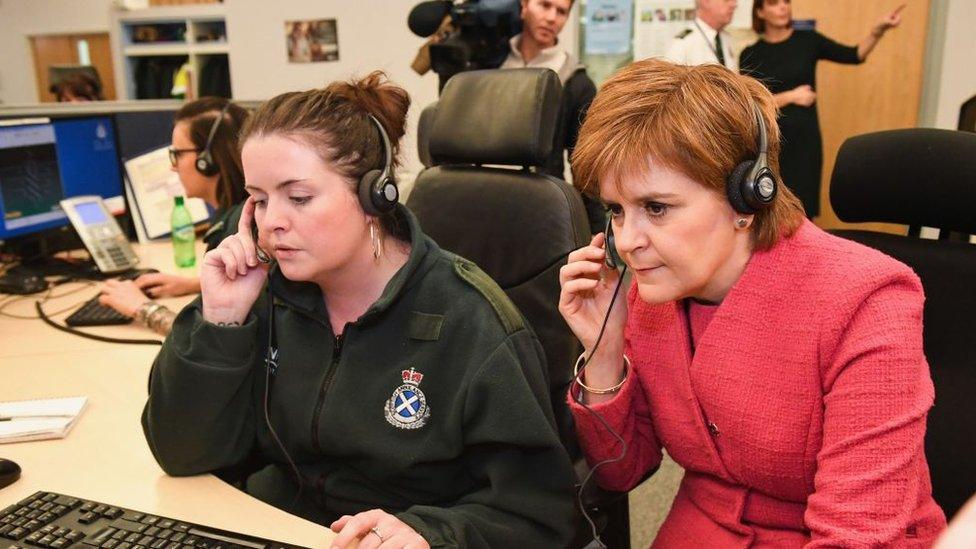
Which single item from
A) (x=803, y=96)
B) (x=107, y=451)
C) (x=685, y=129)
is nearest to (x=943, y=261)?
(x=685, y=129)

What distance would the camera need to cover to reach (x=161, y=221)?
272 centimetres

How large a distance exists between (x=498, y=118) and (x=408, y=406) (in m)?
0.63

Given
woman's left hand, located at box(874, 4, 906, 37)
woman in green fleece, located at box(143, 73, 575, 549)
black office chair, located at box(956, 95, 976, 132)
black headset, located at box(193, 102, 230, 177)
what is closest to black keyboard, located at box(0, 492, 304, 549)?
woman in green fleece, located at box(143, 73, 575, 549)

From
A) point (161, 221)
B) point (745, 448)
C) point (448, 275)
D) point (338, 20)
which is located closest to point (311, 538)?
point (448, 275)

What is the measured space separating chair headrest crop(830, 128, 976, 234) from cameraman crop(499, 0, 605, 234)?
3.40 ft

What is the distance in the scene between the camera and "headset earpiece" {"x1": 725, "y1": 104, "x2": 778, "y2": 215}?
3.09 feet

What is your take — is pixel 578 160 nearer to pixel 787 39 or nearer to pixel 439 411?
pixel 439 411

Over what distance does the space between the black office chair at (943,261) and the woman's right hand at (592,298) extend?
16.3 inches

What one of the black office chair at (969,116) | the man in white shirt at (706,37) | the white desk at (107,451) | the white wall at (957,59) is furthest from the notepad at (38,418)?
the white wall at (957,59)

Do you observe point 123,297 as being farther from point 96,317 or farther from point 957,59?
point 957,59

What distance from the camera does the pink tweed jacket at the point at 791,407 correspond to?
2.91 ft

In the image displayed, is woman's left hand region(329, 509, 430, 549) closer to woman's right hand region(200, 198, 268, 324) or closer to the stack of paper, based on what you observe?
woman's right hand region(200, 198, 268, 324)

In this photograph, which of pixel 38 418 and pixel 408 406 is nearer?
pixel 408 406

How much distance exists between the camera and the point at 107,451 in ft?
4.01
